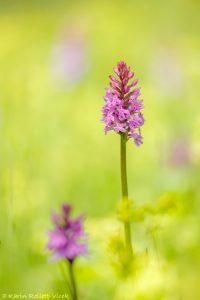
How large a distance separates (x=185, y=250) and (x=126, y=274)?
906 mm

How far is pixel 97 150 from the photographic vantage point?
5840 mm

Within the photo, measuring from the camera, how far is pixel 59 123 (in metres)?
6.67

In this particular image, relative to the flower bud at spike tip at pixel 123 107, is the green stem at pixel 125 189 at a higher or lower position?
lower

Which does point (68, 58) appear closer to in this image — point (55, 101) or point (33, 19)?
point (55, 101)

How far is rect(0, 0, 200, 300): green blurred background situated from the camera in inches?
87.1

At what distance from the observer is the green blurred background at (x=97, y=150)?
A: 7.26ft

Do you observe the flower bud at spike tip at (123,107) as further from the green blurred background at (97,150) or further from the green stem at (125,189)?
the green blurred background at (97,150)

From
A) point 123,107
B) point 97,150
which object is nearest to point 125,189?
point 123,107

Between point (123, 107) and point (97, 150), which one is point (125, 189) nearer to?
point (123, 107)

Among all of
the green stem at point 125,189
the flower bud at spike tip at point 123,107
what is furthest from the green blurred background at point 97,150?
the flower bud at spike tip at point 123,107

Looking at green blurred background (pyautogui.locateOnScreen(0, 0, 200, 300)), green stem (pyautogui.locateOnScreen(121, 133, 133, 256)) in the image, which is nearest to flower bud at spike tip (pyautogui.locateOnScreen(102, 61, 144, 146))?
green stem (pyautogui.locateOnScreen(121, 133, 133, 256))

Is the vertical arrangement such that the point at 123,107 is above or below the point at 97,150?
above

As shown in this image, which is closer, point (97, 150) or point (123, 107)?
point (123, 107)

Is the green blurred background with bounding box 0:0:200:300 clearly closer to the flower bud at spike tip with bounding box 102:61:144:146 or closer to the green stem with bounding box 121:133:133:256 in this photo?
the green stem with bounding box 121:133:133:256
